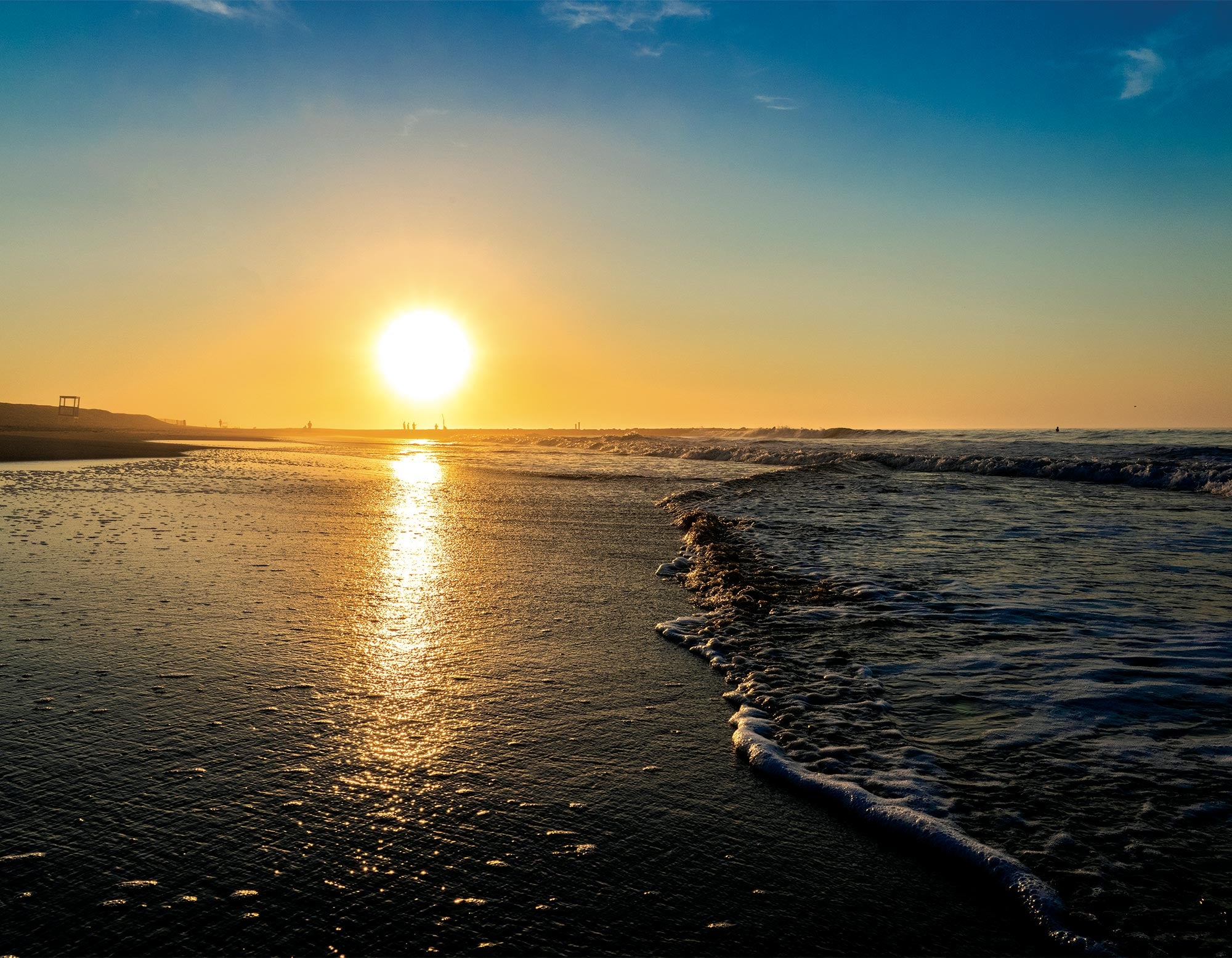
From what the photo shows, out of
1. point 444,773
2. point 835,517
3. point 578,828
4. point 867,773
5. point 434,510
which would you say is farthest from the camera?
point 434,510

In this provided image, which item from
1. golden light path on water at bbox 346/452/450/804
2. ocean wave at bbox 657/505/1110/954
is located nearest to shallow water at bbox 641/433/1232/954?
ocean wave at bbox 657/505/1110/954

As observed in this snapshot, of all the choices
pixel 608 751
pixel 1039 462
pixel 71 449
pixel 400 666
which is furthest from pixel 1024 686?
pixel 71 449

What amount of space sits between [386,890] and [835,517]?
1368cm

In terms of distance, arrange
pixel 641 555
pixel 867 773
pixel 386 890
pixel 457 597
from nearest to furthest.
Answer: pixel 386 890
pixel 867 773
pixel 457 597
pixel 641 555

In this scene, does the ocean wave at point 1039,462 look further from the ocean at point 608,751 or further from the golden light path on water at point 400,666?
the golden light path on water at point 400,666

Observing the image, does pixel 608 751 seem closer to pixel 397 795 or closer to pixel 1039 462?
pixel 397 795

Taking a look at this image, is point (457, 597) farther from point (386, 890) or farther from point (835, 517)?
point (835, 517)

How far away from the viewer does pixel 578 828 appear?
11.3 ft

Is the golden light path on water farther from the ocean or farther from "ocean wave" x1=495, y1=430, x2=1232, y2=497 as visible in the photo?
"ocean wave" x1=495, y1=430, x2=1232, y2=497

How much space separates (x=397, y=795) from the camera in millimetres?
3641

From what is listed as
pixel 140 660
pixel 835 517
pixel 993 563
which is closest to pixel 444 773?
pixel 140 660

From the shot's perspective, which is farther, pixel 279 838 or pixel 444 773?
pixel 444 773

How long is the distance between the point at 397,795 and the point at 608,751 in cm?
123

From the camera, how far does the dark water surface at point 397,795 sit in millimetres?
2787
